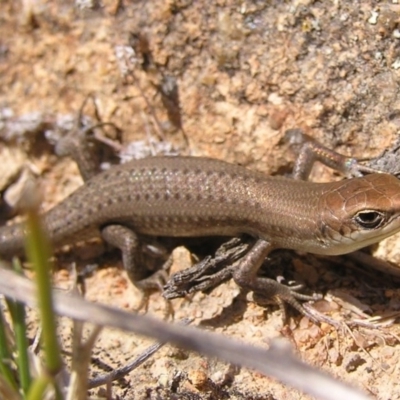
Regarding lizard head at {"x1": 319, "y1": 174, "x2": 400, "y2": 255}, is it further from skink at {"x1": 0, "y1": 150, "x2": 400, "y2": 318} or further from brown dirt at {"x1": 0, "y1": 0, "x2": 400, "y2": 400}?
brown dirt at {"x1": 0, "y1": 0, "x2": 400, "y2": 400}

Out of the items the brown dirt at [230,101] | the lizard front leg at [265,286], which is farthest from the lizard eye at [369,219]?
the lizard front leg at [265,286]

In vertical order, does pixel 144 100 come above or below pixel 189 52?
below

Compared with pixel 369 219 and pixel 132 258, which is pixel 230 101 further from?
pixel 369 219

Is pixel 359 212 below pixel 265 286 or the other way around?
Result: the other way around

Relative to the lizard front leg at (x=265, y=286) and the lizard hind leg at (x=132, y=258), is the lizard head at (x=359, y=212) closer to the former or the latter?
the lizard front leg at (x=265, y=286)

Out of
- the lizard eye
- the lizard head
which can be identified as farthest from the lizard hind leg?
the lizard eye

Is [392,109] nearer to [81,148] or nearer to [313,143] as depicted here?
[313,143]

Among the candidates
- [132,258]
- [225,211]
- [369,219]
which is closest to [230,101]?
[225,211]

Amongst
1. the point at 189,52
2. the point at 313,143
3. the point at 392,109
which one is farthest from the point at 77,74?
the point at 392,109
